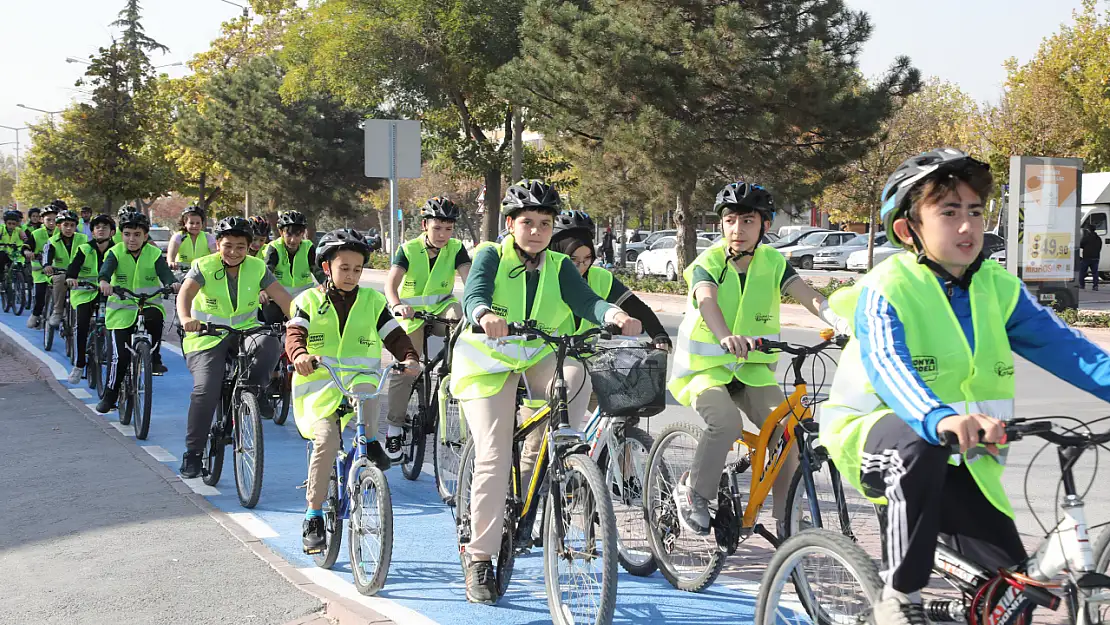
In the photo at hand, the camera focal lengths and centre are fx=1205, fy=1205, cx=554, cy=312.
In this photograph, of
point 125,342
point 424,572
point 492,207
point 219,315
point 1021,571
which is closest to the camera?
point 1021,571

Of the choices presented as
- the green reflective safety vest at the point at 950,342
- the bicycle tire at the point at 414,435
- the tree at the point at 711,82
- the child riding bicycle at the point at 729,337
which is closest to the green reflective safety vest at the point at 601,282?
the child riding bicycle at the point at 729,337

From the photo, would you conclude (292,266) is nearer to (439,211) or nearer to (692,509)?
(439,211)

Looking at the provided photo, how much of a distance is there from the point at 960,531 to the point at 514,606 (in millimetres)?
2643

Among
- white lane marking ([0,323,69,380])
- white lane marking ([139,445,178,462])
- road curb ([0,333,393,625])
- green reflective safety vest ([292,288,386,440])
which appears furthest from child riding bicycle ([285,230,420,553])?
white lane marking ([0,323,69,380])

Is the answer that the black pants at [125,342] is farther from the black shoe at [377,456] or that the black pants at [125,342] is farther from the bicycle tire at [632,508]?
the bicycle tire at [632,508]

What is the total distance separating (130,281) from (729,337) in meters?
7.12

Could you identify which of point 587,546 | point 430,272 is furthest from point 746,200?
point 430,272

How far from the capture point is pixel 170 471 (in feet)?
27.3

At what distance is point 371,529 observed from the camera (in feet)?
17.7

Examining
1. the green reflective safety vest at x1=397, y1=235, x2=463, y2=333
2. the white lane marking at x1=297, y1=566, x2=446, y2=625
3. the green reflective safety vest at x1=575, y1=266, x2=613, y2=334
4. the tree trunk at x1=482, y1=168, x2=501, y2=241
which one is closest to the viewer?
the white lane marking at x1=297, y1=566, x2=446, y2=625

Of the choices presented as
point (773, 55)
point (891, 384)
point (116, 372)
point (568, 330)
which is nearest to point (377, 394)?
point (568, 330)

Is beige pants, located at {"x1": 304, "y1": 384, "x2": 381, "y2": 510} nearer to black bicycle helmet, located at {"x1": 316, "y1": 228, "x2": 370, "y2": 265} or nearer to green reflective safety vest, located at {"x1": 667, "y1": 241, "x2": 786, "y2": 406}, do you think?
black bicycle helmet, located at {"x1": 316, "y1": 228, "x2": 370, "y2": 265}

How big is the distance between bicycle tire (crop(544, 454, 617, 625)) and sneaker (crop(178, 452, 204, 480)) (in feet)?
13.0

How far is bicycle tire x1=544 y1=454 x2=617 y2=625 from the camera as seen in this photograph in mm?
4172
